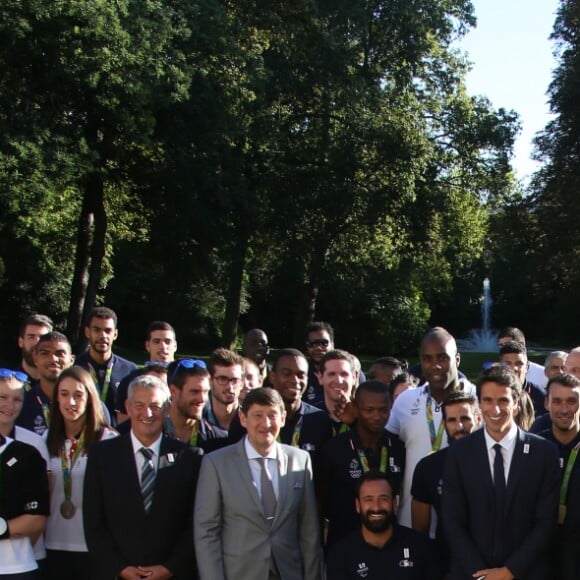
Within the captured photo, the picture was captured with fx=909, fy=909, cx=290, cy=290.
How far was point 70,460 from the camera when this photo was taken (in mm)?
5895

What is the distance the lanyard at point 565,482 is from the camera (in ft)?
17.9

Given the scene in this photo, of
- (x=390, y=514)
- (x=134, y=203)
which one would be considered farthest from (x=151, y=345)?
(x=134, y=203)

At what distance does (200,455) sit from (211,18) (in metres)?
20.3

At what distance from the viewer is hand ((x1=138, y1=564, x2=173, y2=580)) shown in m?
5.28

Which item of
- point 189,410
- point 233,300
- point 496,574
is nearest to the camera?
point 496,574

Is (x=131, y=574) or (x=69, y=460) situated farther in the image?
(x=69, y=460)

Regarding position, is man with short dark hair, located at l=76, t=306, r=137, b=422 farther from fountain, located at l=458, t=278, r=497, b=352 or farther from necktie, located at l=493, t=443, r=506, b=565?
fountain, located at l=458, t=278, r=497, b=352

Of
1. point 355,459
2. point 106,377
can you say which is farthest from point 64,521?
point 106,377

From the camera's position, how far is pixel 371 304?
45125 millimetres

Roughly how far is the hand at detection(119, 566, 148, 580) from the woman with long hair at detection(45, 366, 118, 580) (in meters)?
A: 0.63

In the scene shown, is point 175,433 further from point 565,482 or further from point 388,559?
point 565,482

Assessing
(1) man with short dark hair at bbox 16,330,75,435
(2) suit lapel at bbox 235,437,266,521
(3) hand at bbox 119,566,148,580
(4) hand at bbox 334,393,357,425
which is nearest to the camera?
(3) hand at bbox 119,566,148,580

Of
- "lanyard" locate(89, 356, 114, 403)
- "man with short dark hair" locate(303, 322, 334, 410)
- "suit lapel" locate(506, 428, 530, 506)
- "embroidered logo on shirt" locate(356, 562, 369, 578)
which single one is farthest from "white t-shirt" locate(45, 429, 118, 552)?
"man with short dark hair" locate(303, 322, 334, 410)

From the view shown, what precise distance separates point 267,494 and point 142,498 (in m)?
0.75
